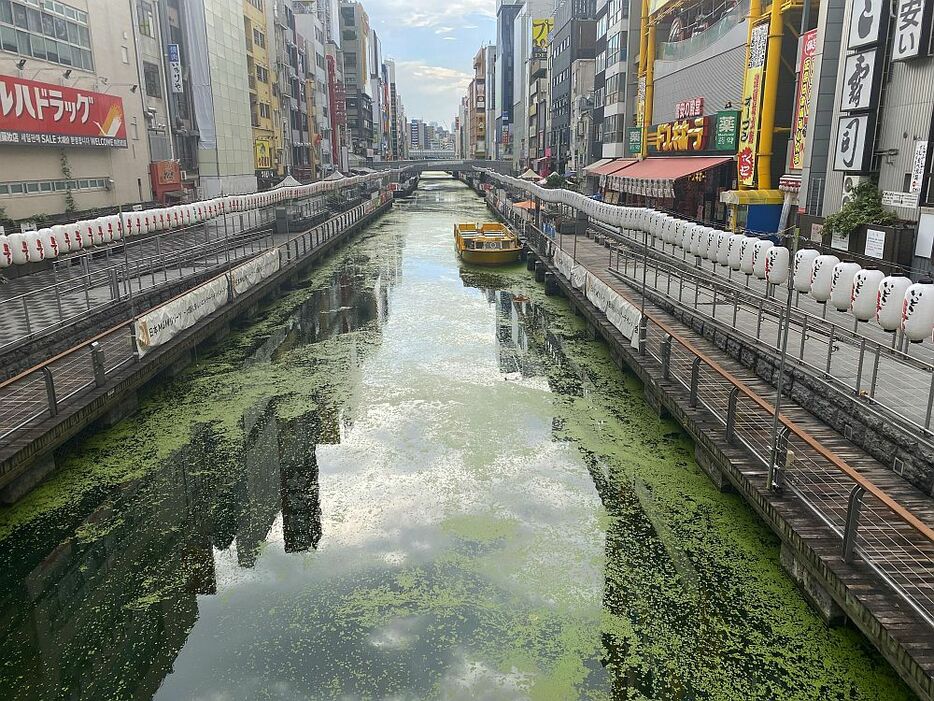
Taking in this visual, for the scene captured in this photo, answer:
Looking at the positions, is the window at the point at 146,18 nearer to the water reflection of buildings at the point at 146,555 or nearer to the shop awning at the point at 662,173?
the shop awning at the point at 662,173

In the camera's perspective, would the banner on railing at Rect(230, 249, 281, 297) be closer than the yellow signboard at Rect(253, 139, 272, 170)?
Yes

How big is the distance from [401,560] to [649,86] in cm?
3936

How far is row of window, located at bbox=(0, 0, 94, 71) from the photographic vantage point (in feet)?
79.2

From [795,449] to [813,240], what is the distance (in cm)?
1378

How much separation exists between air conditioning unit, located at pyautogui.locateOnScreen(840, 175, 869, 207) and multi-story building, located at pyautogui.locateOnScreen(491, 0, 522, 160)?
118 meters

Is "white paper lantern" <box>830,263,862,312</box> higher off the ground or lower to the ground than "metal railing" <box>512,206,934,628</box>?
higher

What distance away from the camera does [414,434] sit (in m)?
12.3

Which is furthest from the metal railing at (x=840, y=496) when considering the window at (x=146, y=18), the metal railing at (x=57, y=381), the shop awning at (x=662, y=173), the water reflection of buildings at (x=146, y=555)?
the window at (x=146, y=18)

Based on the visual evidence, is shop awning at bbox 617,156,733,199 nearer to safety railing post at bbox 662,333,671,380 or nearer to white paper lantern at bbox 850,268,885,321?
safety railing post at bbox 662,333,671,380

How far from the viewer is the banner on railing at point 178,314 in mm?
13404

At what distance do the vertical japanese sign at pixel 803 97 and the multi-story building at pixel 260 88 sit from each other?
4163 cm

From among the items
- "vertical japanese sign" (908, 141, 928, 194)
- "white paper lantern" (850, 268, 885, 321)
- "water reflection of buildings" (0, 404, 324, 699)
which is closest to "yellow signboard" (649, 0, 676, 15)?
"vertical japanese sign" (908, 141, 928, 194)

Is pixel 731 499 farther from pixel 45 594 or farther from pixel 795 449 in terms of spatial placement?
pixel 45 594

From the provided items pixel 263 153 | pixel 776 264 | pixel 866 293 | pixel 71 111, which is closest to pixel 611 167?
pixel 263 153
